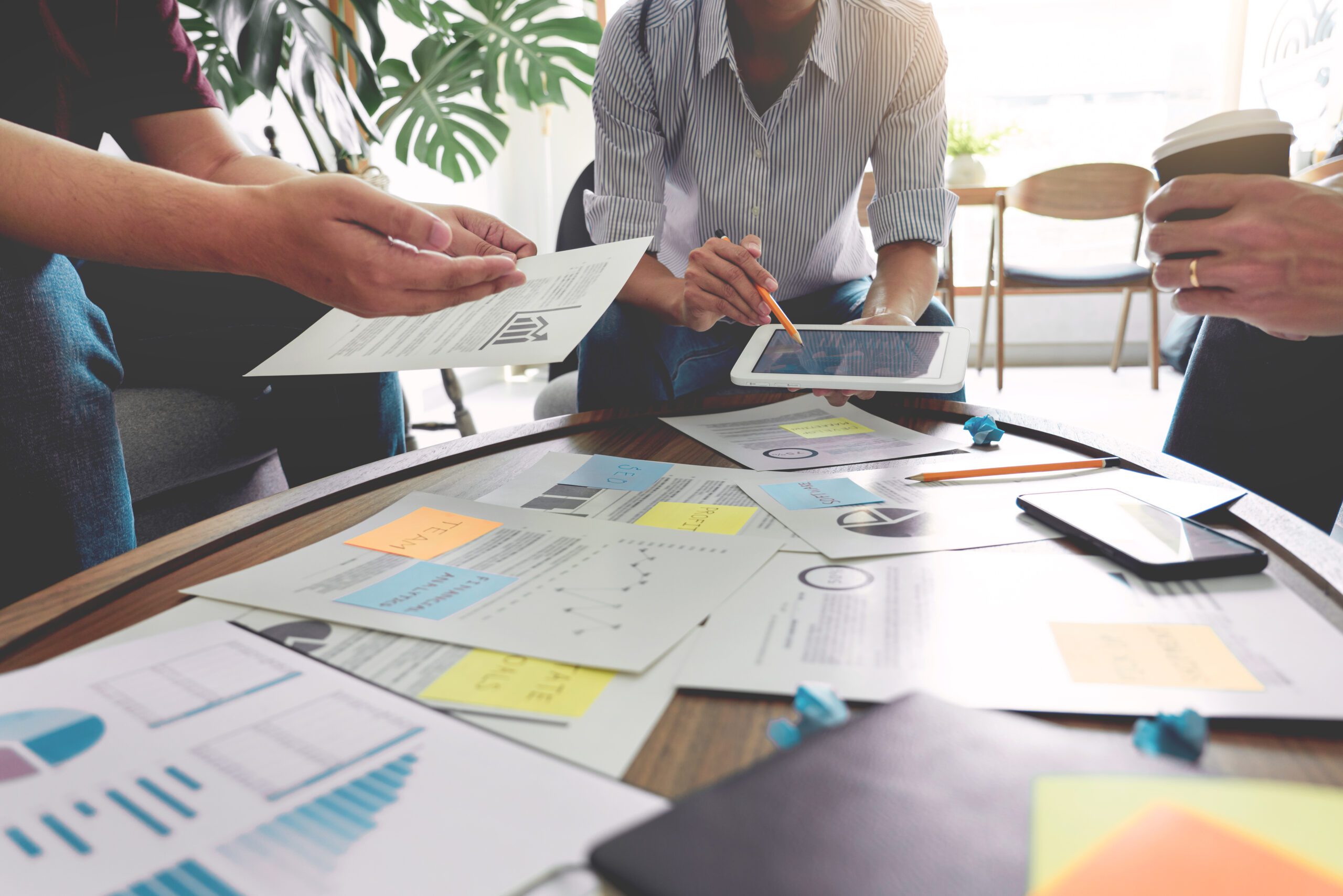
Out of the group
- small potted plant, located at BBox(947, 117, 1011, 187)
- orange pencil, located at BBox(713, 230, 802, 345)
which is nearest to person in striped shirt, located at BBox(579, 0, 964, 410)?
orange pencil, located at BBox(713, 230, 802, 345)

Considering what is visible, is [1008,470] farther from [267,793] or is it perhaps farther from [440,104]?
[440,104]

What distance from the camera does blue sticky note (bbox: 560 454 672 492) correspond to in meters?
0.62

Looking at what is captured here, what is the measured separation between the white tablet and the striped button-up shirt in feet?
1.41

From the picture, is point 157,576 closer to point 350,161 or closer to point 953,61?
point 350,161

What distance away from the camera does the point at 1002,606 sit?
0.39 meters

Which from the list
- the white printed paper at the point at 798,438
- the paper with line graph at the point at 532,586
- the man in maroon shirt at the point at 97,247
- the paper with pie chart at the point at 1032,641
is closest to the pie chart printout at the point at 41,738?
the paper with line graph at the point at 532,586

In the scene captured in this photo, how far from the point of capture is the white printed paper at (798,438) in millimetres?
688

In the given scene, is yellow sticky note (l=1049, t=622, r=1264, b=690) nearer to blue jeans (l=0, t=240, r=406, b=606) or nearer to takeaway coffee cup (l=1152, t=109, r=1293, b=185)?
takeaway coffee cup (l=1152, t=109, r=1293, b=185)

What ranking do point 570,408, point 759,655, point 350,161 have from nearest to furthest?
point 759,655
point 570,408
point 350,161

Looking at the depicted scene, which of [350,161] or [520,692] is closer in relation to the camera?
[520,692]

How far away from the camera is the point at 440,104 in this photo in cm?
219

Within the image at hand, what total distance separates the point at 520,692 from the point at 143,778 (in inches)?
5.3

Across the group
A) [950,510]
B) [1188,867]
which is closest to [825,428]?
[950,510]

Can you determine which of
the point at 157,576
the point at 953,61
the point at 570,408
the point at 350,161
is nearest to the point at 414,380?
the point at 350,161
